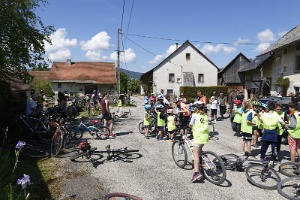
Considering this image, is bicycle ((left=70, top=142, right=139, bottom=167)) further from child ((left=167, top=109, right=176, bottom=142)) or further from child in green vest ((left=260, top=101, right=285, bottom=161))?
child in green vest ((left=260, top=101, right=285, bottom=161))

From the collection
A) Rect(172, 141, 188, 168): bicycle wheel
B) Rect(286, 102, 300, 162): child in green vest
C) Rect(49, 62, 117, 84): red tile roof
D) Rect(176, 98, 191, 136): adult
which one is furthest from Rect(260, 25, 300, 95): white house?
Rect(49, 62, 117, 84): red tile roof

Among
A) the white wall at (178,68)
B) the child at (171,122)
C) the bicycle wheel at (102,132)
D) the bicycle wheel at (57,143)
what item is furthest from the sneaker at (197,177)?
the white wall at (178,68)

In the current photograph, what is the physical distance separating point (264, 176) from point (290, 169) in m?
1.17

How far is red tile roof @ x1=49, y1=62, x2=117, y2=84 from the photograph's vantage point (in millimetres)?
41125

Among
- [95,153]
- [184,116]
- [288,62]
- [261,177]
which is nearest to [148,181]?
[95,153]

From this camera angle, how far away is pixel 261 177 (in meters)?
5.59

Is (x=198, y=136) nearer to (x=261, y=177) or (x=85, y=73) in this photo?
(x=261, y=177)

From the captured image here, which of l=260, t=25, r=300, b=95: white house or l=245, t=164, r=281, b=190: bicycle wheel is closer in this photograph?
l=245, t=164, r=281, b=190: bicycle wheel

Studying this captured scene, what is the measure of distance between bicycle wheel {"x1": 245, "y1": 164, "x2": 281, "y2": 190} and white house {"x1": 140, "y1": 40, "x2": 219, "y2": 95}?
32.9 meters

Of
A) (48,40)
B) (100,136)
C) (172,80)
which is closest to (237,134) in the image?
(100,136)

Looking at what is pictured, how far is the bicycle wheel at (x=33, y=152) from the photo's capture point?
7554 millimetres

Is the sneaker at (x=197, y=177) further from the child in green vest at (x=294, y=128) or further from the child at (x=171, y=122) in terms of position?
the child at (x=171, y=122)

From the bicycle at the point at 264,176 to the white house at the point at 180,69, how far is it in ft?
108

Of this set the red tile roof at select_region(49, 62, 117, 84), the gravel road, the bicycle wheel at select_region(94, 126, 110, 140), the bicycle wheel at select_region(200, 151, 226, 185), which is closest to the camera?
the gravel road
